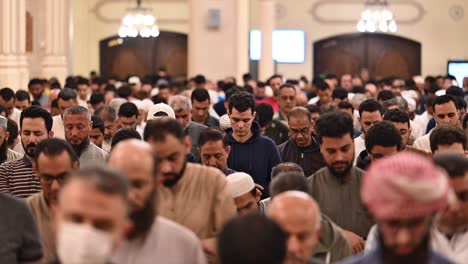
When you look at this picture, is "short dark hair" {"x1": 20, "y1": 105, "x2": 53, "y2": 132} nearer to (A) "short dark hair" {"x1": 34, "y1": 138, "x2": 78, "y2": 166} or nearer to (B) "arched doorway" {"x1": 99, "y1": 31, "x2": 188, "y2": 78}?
(A) "short dark hair" {"x1": 34, "y1": 138, "x2": 78, "y2": 166}

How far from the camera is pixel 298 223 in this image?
5363mm

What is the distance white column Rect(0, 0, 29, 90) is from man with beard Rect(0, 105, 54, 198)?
36.5 ft

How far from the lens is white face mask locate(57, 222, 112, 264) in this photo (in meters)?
4.44

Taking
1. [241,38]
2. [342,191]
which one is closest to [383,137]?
[342,191]

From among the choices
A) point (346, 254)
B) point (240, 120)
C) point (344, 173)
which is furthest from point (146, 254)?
point (240, 120)

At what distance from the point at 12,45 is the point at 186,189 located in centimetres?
1540

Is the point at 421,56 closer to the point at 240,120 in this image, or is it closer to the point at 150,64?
the point at 150,64

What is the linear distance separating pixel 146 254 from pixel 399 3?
35180mm

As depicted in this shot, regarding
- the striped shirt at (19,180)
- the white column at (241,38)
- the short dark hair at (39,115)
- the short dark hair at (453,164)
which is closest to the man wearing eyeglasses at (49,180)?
the striped shirt at (19,180)

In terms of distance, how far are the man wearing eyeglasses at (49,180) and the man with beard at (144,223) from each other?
57.9 inches

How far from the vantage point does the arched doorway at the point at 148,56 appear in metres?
40.7

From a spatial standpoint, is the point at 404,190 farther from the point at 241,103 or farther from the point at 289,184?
the point at 241,103

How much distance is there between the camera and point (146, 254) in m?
5.37

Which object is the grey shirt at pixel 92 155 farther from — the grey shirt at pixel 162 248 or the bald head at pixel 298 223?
the bald head at pixel 298 223
